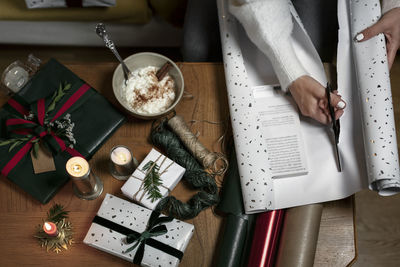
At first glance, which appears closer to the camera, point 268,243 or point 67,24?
point 268,243

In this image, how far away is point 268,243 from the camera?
2.85 ft

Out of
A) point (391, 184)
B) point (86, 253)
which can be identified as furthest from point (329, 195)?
point (86, 253)

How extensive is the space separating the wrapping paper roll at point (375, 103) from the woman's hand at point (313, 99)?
2.9 inches

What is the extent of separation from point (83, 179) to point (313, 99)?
2.08 feet

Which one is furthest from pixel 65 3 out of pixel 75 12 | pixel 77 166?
pixel 77 166

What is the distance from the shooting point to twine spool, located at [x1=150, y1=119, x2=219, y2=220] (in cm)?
90

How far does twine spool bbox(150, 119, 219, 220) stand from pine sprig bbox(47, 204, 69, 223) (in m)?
0.25

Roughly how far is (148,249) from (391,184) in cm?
61

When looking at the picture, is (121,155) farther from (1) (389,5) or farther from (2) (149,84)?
(1) (389,5)

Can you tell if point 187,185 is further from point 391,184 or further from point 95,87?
point 391,184

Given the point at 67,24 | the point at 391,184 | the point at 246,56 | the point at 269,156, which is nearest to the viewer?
the point at 391,184

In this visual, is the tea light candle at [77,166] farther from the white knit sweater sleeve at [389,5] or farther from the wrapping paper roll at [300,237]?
the white knit sweater sleeve at [389,5]

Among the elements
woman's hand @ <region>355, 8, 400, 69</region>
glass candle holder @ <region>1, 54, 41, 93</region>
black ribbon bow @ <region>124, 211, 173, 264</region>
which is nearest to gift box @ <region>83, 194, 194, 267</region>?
black ribbon bow @ <region>124, 211, 173, 264</region>

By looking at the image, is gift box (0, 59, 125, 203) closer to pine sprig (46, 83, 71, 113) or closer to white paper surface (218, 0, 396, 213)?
pine sprig (46, 83, 71, 113)
